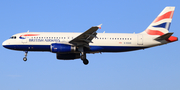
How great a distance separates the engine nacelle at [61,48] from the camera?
144ft

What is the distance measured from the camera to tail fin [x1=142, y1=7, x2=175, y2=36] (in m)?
48.1

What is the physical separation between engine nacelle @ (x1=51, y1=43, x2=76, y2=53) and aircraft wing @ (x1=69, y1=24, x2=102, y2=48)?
75 cm

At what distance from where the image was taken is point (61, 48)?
1735 inches

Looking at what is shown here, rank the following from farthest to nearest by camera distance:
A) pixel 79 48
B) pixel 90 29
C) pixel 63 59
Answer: pixel 63 59
pixel 79 48
pixel 90 29

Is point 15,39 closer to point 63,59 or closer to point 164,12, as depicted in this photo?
point 63,59

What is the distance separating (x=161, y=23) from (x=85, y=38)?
12120 mm

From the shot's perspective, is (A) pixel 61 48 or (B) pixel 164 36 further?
(B) pixel 164 36

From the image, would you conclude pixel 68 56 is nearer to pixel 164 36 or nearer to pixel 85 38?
pixel 85 38

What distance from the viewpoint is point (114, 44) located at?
1815 inches

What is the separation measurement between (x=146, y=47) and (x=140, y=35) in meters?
1.90

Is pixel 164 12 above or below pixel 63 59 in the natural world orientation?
→ above

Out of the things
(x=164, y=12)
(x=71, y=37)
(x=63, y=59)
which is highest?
(x=164, y=12)

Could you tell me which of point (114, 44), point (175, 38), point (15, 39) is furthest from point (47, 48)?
point (175, 38)

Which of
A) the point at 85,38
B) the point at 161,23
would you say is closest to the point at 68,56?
the point at 85,38
